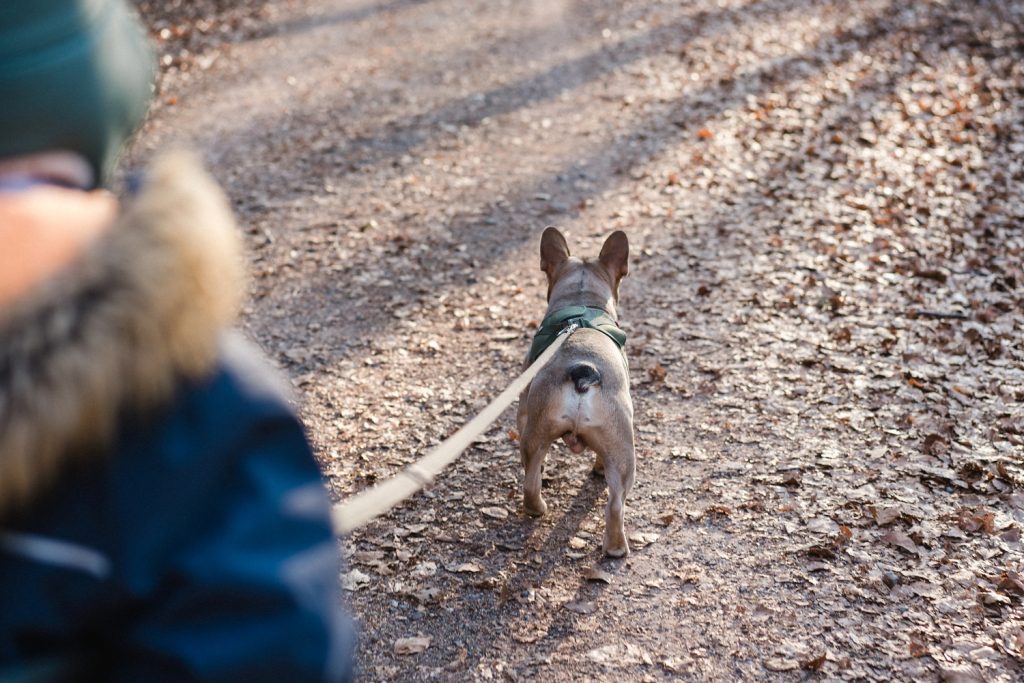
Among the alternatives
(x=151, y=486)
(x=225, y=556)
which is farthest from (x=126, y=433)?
(x=225, y=556)

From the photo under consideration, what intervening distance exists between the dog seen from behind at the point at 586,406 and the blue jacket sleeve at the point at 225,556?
303cm

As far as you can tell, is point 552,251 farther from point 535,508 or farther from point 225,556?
point 225,556

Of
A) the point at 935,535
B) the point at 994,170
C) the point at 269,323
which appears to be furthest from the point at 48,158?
the point at 994,170

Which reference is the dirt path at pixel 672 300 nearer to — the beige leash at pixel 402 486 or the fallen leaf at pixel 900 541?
the fallen leaf at pixel 900 541

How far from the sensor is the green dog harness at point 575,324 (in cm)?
486

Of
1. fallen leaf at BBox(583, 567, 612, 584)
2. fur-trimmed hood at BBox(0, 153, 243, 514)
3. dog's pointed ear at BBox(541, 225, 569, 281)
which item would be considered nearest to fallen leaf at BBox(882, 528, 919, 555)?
fallen leaf at BBox(583, 567, 612, 584)

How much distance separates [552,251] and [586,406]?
55.7 inches

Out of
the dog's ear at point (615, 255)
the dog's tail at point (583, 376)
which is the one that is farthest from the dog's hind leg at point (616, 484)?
the dog's ear at point (615, 255)

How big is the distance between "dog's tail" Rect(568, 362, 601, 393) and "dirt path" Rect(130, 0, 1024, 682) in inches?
42.4

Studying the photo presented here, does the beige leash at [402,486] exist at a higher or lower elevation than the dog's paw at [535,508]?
higher

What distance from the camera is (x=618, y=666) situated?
4.29 metres

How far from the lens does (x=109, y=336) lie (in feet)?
4.61

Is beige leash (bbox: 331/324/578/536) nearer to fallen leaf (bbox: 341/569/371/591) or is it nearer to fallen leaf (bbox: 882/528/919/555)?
fallen leaf (bbox: 341/569/371/591)

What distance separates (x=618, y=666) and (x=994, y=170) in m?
8.17
